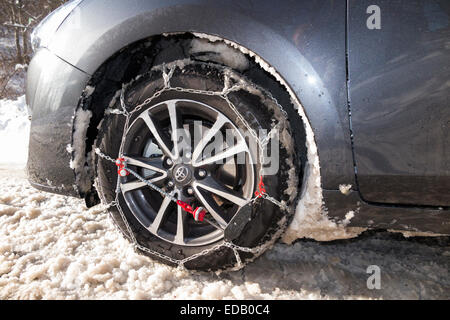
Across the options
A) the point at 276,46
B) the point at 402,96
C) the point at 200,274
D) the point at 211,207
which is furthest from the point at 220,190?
the point at 402,96

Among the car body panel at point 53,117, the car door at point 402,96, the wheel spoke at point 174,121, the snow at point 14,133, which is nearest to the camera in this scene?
the car door at point 402,96

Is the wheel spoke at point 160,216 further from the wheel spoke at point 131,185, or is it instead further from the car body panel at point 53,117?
the car body panel at point 53,117

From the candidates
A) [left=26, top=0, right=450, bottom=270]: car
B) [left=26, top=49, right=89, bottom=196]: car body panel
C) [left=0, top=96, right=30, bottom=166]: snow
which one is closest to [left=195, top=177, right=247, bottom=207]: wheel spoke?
[left=26, top=0, right=450, bottom=270]: car


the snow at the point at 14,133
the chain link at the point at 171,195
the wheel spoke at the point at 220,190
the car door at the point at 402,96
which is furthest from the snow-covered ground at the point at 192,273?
the snow at the point at 14,133

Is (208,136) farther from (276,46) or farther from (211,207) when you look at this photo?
(276,46)

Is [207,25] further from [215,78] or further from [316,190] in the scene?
[316,190]

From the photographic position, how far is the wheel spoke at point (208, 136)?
4.09ft

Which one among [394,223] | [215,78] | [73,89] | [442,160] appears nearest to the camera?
[442,160]

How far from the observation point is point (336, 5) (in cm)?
105

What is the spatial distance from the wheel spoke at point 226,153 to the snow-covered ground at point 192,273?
518mm

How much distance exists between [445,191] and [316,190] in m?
0.42

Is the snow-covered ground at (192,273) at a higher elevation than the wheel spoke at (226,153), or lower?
lower
